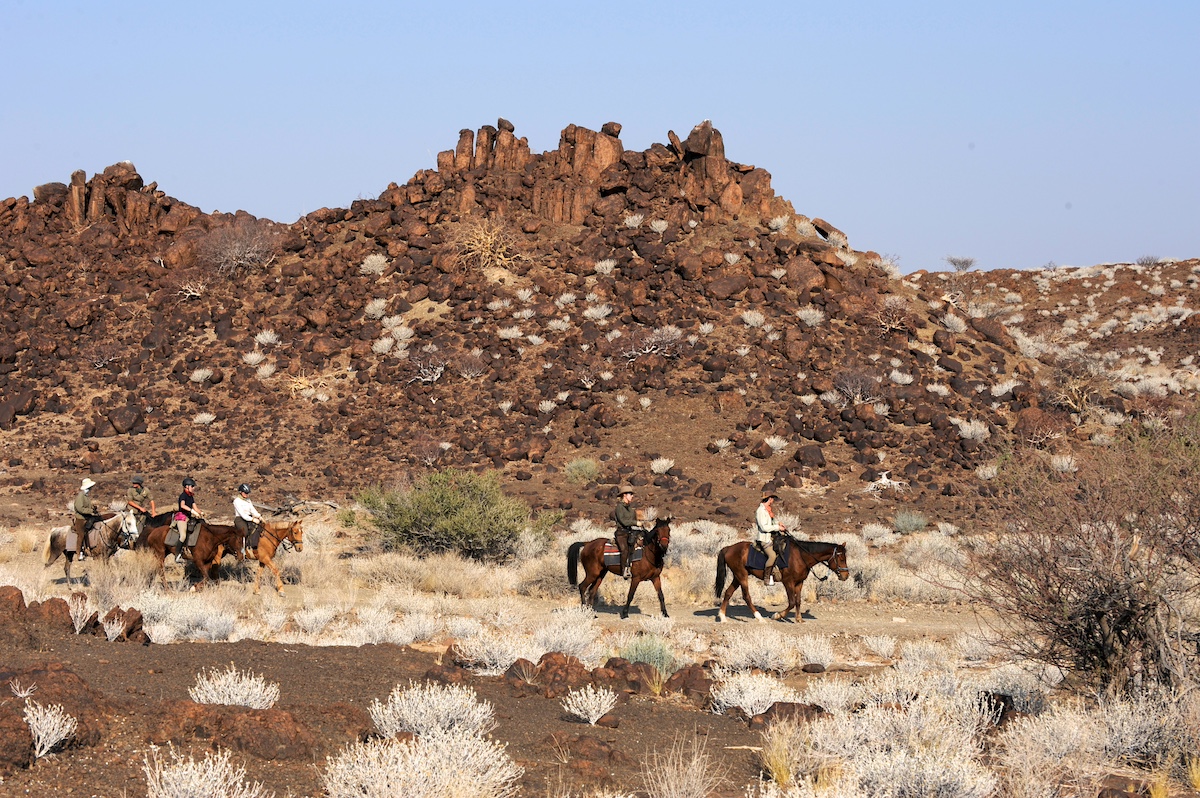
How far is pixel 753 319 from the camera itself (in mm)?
34562

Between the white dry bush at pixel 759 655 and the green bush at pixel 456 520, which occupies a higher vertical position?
the green bush at pixel 456 520

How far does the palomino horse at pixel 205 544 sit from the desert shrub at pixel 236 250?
81.7 ft

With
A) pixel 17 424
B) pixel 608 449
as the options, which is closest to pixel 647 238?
pixel 608 449

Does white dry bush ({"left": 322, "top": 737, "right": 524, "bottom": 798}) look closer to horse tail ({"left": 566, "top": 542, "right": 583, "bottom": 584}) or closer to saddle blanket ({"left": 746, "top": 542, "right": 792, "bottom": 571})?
saddle blanket ({"left": 746, "top": 542, "right": 792, "bottom": 571})

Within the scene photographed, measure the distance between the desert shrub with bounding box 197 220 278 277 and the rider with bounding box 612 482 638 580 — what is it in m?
28.6

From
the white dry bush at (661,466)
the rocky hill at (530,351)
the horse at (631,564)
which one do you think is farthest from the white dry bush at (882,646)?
the white dry bush at (661,466)

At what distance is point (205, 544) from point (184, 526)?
501 millimetres

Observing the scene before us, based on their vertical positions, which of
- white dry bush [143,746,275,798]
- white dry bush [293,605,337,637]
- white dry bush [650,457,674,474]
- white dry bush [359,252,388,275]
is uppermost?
white dry bush [359,252,388,275]

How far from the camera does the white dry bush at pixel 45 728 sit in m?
6.59

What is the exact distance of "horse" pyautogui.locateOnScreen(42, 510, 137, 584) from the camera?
61.1 feet

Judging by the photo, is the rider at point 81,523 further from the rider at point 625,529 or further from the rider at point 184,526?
the rider at point 625,529

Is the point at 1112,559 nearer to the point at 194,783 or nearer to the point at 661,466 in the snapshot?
the point at 194,783

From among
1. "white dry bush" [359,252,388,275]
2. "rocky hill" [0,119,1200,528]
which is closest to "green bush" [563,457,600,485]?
"rocky hill" [0,119,1200,528]

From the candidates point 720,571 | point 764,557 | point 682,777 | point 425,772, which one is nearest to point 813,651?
point 764,557
